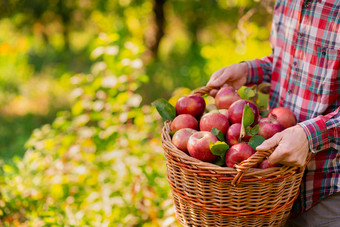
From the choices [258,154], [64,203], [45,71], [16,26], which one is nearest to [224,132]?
[258,154]

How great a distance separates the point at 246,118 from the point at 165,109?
1.42 feet

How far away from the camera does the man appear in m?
1.44

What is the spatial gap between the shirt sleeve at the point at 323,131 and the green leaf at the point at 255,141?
0.54 feet

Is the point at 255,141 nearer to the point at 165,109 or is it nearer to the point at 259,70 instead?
the point at 165,109

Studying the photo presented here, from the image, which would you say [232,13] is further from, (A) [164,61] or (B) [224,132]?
(B) [224,132]

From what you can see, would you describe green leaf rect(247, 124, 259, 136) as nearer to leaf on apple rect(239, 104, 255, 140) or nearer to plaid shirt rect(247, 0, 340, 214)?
leaf on apple rect(239, 104, 255, 140)

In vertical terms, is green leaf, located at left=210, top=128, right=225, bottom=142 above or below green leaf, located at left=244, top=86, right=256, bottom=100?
below

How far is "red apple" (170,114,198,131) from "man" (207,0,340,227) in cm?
30

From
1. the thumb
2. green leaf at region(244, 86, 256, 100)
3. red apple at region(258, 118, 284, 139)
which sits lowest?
red apple at region(258, 118, 284, 139)

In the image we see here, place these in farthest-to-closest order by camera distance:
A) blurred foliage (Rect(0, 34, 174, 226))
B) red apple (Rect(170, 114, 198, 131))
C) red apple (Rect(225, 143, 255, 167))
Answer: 1. blurred foliage (Rect(0, 34, 174, 226))
2. red apple (Rect(170, 114, 198, 131))
3. red apple (Rect(225, 143, 255, 167))

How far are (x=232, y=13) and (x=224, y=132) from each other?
3.07 m

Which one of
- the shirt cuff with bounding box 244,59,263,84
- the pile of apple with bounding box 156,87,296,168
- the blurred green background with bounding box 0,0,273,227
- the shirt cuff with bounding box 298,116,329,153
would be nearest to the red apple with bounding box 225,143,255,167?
the pile of apple with bounding box 156,87,296,168

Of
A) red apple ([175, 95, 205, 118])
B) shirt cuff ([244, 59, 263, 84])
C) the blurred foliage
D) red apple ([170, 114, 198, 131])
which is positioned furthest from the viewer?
the blurred foliage

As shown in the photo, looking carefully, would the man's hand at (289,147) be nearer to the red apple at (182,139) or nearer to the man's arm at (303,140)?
the man's arm at (303,140)
